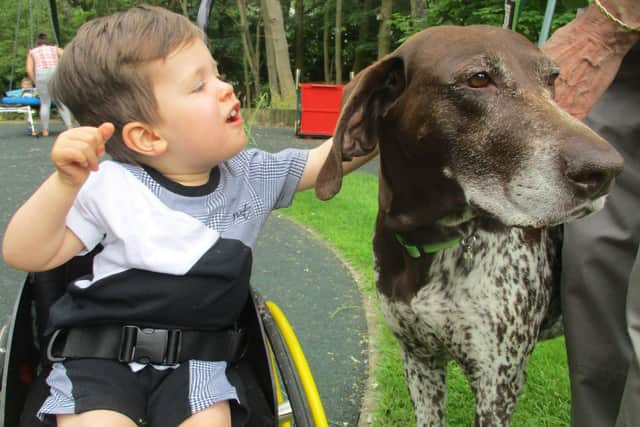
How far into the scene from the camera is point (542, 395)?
3326mm

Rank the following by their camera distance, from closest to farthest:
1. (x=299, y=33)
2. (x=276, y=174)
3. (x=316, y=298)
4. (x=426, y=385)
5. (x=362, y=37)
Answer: (x=276, y=174) < (x=426, y=385) < (x=316, y=298) < (x=362, y=37) < (x=299, y=33)

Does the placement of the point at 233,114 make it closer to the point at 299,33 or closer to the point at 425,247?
the point at 425,247

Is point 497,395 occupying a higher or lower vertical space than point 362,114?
lower

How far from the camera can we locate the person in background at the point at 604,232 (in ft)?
6.13

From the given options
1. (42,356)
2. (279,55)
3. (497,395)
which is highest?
(42,356)

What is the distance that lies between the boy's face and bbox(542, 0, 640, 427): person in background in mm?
1200

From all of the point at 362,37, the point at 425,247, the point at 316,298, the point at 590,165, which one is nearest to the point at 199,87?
the point at 425,247

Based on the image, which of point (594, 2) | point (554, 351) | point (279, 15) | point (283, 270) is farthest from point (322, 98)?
point (594, 2)

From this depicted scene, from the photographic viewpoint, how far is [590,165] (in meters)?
1.50

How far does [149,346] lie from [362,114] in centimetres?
109

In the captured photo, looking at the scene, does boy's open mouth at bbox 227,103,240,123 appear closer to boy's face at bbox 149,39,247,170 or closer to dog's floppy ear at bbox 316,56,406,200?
boy's face at bbox 149,39,247,170

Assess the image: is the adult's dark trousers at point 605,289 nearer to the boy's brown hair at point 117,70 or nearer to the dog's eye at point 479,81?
the dog's eye at point 479,81

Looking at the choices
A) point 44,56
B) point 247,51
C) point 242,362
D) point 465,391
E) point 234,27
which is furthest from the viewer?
point 234,27

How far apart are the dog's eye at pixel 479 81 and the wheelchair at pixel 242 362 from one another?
3.45ft
